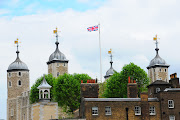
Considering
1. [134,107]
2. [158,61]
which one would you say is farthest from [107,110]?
[158,61]

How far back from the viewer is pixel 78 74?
343 ft

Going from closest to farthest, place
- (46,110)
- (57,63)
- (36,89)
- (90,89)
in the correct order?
1. (90,89)
2. (46,110)
3. (36,89)
4. (57,63)

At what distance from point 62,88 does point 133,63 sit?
15.3 meters

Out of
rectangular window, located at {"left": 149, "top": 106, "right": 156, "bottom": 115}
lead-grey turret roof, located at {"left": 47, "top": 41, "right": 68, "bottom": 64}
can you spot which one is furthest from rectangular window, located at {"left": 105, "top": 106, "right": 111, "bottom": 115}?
lead-grey turret roof, located at {"left": 47, "top": 41, "right": 68, "bottom": 64}

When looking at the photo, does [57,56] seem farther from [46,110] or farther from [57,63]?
[46,110]

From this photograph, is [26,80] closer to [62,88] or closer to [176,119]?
[62,88]

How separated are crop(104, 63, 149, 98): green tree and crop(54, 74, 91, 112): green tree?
301 inches

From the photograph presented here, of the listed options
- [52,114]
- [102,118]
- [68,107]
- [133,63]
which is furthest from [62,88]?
[102,118]

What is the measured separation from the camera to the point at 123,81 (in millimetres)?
88438

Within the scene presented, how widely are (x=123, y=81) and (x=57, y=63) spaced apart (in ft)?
147

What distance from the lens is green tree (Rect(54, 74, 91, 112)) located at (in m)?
94.3

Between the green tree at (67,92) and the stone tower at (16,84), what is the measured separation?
26.1m

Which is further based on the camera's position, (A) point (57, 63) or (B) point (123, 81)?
(A) point (57, 63)

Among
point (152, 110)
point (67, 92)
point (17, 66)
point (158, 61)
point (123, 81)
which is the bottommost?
point (152, 110)
